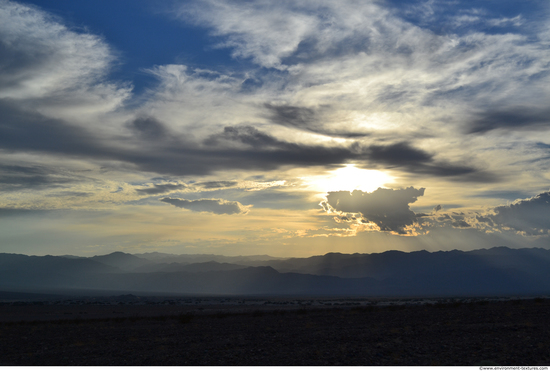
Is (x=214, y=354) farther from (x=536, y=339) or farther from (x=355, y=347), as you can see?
(x=536, y=339)

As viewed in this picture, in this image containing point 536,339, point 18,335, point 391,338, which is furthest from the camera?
point 18,335

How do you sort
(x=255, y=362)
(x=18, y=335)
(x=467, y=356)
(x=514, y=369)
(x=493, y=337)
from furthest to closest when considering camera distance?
(x=18, y=335) < (x=493, y=337) < (x=255, y=362) < (x=467, y=356) < (x=514, y=369)

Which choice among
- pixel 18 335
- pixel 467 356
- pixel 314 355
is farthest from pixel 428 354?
pixel 18 335

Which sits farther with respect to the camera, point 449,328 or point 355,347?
point 449,328

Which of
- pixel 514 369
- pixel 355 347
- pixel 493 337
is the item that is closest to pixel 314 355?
pixel 355 347

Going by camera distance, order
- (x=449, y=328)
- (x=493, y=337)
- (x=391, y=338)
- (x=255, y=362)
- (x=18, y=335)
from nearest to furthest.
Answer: (x=255, y=362)
(x=493, y=337)
(x=391, y=338)
(x=449, y=328)
(x=18, y=335)

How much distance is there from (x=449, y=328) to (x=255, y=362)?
480 inches

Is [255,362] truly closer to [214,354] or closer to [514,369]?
[214,354]

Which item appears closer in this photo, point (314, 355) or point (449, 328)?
point (314, 355)

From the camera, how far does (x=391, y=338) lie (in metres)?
19.1

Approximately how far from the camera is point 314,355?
15.9 metres

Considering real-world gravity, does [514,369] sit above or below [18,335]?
above

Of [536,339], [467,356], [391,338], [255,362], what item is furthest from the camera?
[391,338]

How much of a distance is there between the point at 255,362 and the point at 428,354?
6.93m
